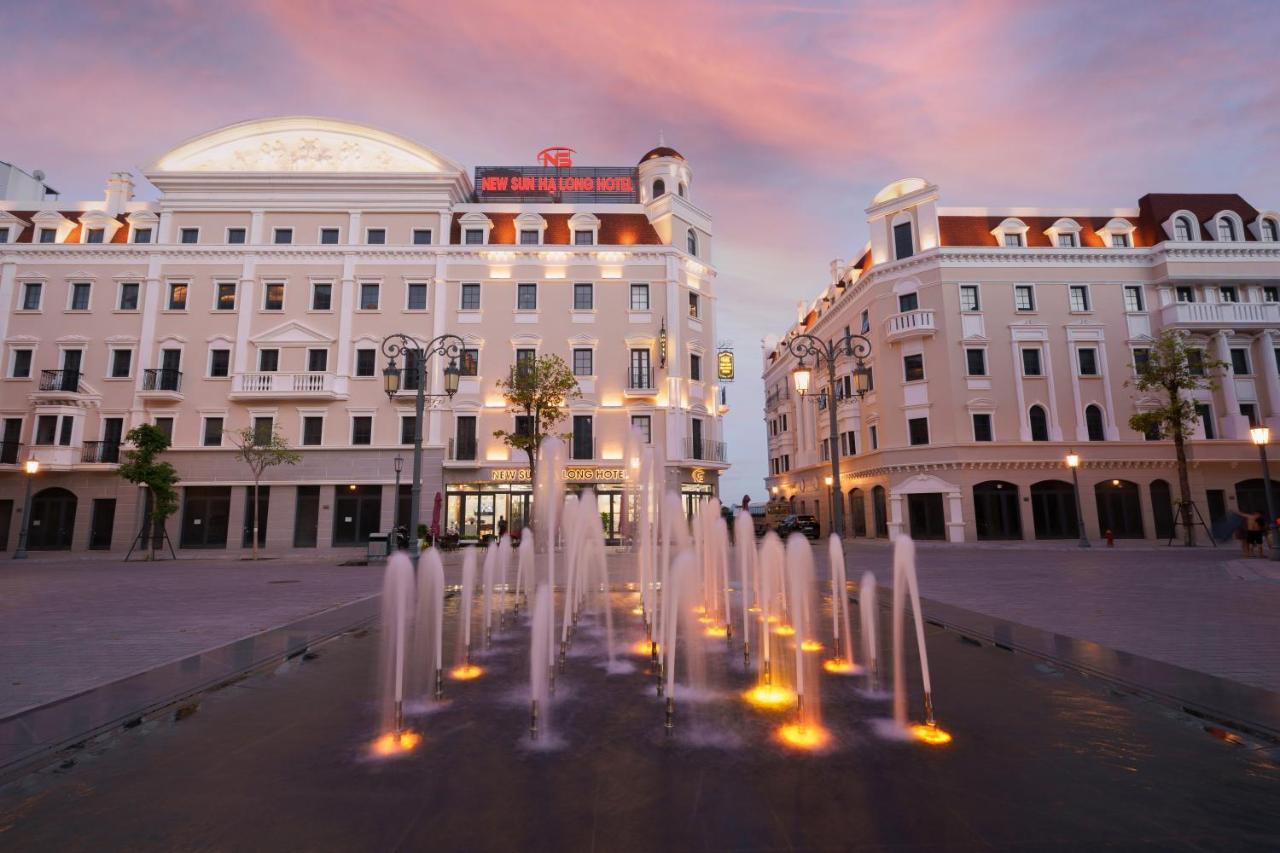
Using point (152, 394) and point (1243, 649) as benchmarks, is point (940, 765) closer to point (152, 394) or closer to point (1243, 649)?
point (1243, 649)

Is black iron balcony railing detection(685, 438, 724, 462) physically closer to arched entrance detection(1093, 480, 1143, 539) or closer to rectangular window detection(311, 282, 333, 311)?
arched entrance detection(1093, 480, 1143, 539)

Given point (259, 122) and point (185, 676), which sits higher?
point (259, 122)

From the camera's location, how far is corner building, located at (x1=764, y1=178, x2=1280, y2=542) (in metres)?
31.7

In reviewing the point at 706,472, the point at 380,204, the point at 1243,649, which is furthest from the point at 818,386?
the point at 1243,649

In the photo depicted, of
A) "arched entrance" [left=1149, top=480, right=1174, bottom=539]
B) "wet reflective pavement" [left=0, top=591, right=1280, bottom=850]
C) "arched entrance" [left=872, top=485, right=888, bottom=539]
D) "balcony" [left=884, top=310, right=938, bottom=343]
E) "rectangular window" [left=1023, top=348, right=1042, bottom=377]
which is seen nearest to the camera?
"wet reflective pavement" [left=0, top=591, right=1280, bottom=850]

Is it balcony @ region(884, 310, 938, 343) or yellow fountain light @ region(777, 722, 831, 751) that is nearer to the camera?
yellow fountain light @ region(777, 722, 831, 751)

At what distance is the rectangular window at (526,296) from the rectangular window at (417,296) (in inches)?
212

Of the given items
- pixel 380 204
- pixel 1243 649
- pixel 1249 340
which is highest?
pixel 380 204

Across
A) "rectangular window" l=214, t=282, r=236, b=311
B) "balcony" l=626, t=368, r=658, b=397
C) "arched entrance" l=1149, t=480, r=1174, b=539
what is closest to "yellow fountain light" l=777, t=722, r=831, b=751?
"balcony" l=626, t=368, r=658, b=397

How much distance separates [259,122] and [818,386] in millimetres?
40163

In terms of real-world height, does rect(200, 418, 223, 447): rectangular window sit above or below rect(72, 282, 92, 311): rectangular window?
below

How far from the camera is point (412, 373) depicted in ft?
109

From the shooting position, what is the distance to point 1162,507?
31.7 m

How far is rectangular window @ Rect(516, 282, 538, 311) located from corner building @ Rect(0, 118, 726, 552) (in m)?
0.13
